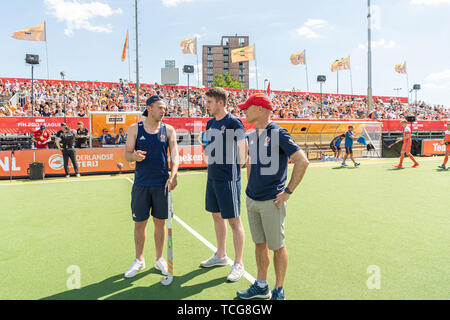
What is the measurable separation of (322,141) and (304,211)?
17.4 meters

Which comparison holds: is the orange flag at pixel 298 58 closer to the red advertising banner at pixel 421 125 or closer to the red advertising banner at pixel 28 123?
the red advertising banner at pixel 421 125

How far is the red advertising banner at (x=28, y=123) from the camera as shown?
758 inches

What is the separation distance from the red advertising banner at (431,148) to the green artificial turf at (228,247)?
539 inches

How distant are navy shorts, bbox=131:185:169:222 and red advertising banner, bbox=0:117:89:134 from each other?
18592 millimetres

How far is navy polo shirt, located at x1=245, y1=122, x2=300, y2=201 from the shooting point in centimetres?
305

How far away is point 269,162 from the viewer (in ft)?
10.2

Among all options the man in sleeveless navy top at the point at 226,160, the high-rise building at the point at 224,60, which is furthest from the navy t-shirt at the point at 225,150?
the high-rise building at the point at 224,60

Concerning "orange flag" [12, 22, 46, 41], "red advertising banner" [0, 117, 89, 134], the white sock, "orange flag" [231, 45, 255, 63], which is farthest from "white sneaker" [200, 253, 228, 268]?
"orange flag" [231, 45, 255, 63]

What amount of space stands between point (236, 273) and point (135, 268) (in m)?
1.23

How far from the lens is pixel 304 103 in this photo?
1594 inches

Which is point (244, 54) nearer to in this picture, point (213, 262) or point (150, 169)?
point (150, 169)
